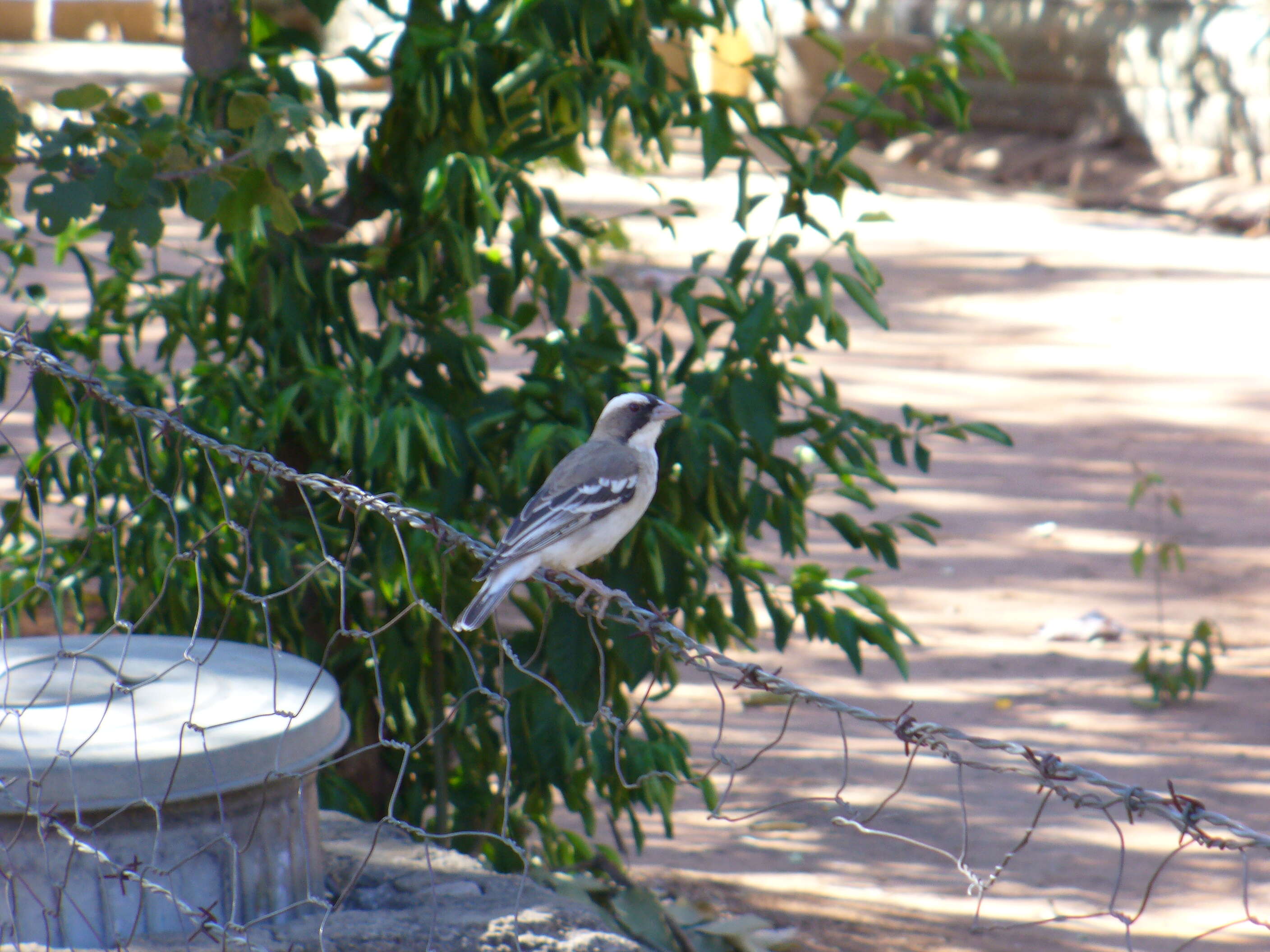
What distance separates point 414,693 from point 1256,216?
13618 millimetres

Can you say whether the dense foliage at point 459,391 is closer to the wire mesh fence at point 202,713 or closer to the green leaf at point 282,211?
the wire mesh fence at point 202,713

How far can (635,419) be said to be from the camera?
3777 mm

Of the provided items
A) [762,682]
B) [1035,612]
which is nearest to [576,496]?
[762,682]

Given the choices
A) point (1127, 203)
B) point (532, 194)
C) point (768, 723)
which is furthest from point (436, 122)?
point (1127, 203)

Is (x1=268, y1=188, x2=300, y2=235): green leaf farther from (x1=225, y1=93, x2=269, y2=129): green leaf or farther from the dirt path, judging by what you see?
the dirt path

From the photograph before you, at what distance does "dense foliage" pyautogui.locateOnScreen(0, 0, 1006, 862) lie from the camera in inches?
144

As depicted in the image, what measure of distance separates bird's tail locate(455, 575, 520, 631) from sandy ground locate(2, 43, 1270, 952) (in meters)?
1.36

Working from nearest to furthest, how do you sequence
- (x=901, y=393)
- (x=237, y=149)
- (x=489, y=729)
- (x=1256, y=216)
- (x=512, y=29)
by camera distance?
(x=512, y=29) → (x=237, y=149) → (x=489, y=729) → (x=901, y=393) → (x=1256, y=216)

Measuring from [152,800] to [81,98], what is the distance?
5.48 feet

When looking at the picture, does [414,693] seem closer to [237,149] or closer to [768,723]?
[237,149]

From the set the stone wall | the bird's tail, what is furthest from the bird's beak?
the stone wall

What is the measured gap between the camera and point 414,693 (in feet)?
13.6

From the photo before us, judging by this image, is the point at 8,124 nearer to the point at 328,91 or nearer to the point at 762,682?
the point at 328,91

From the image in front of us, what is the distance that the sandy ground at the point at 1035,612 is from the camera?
5.17 m
